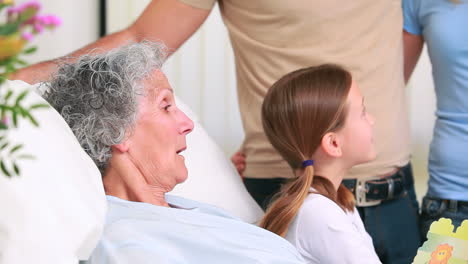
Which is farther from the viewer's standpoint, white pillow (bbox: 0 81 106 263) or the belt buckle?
the belt buckle

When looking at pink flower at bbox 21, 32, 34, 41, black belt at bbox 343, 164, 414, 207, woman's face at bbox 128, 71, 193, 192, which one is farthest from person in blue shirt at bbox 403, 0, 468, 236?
pink flower at bbox 21, 32, 34, 41

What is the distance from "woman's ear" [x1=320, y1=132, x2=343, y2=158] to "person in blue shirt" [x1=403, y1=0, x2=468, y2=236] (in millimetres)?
325

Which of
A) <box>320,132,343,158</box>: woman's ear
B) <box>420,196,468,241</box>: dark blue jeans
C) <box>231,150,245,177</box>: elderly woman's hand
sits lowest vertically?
<box>231,150,245,177</box>: elderly woman's hand

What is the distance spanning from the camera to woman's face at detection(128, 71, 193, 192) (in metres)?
1.43

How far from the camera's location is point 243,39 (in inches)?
76.7

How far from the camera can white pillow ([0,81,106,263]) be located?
969mm

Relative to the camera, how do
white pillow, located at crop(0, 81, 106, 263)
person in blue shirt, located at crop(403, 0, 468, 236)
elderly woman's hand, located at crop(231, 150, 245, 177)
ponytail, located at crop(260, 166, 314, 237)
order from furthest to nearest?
elderly woman's hand, located at crop(231, 150, 245, 177) < person in blue shirt, located at crop(403, 0, 468, 236) < ponytail, located at crop(260, 166, 314, 237) < white pillow, located at crop(0, 81, 106, 263)

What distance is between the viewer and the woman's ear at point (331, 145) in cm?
182

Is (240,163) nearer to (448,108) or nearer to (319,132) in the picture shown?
(319,132)

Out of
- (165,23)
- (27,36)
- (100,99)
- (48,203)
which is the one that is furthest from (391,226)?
(27,36)

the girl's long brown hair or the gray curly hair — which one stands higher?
the gray curly hair

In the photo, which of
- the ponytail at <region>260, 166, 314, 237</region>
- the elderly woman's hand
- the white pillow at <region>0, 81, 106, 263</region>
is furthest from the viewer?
the elderly woman's hand

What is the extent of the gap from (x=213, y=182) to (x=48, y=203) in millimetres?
888

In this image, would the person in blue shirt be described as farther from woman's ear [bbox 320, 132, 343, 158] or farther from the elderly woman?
the elderly woman
